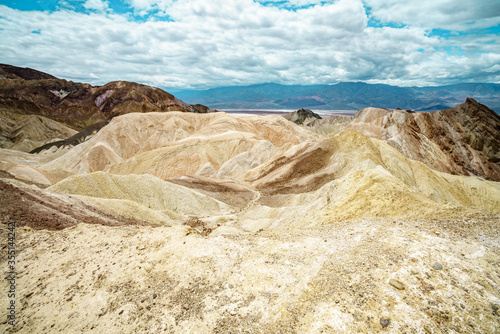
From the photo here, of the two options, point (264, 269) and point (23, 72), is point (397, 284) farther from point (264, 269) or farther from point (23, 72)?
point (23, 72)

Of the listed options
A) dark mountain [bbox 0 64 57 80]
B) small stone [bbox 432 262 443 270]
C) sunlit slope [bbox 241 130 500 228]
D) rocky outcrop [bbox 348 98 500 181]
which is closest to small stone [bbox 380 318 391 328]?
small stone [bbox 432 262 443 270]

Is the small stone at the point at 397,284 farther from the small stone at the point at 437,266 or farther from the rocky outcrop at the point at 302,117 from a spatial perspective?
the rocky outcrop at the point at 302,117

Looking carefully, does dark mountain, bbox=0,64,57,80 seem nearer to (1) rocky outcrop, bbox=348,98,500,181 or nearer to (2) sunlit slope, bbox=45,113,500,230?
→ (2) sunlit slope, bbox=45,113,500,230

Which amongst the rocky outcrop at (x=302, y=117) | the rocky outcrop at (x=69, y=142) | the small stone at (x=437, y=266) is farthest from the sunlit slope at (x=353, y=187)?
the rocky outcrop at (x=302, y=117)

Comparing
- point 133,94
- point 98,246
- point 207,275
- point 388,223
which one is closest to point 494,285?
point 388,223

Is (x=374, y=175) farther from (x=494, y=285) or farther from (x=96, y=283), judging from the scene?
(x=96, y=283)

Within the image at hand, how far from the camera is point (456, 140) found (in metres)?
72.0

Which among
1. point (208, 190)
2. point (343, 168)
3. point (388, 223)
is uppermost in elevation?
point (388, 223)

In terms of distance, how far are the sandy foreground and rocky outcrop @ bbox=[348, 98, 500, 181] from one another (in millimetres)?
69314

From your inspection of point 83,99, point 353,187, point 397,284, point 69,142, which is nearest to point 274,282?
point 397,284

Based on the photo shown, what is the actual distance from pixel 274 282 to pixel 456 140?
8747cm

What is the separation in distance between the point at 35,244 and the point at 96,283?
5.26 meters

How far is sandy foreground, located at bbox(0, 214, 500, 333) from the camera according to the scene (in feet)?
21.5

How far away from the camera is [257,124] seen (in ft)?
304
